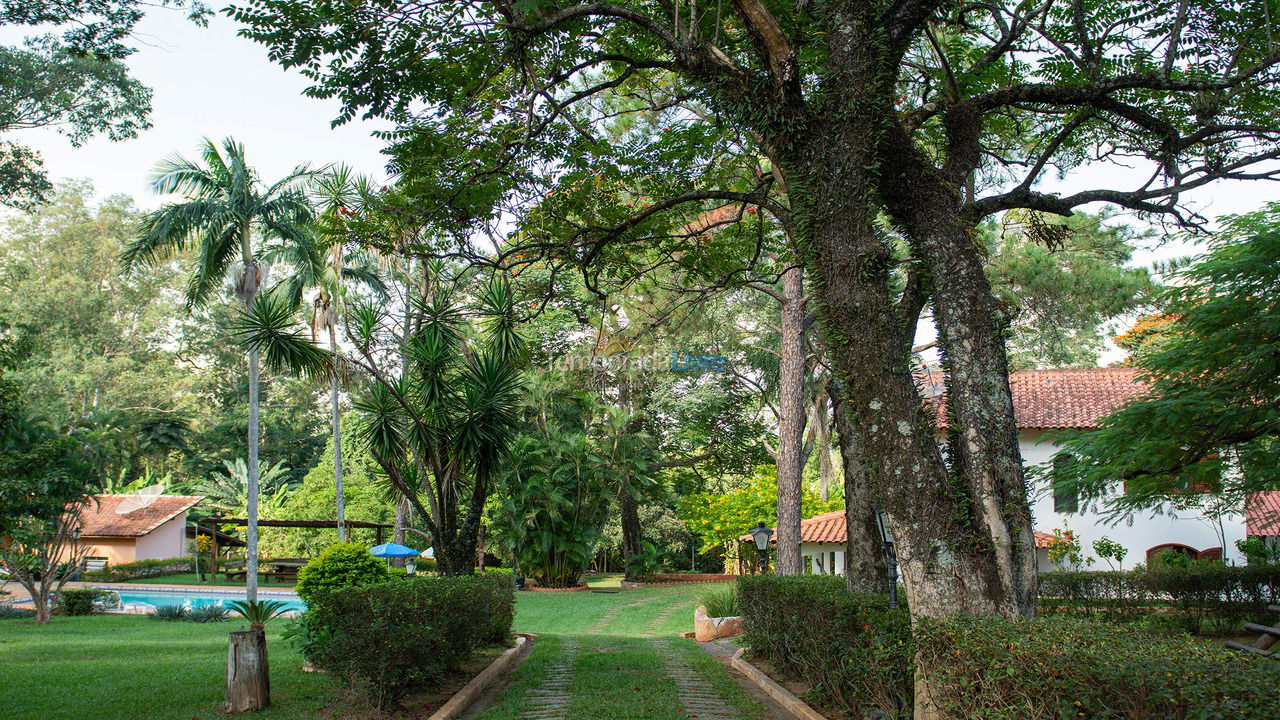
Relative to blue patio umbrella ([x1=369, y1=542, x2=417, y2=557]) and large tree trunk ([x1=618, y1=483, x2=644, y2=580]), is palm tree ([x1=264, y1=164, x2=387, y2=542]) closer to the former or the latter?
blue patio umbrella ([x1=369, y1=542, x2=417, y2=557])

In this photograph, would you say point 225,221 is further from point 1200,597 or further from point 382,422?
point 1200,597

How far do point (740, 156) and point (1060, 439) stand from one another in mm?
6413

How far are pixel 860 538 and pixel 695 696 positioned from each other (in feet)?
7.84

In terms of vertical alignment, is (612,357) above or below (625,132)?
below

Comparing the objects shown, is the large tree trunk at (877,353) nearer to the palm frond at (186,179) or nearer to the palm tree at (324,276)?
the palm tree at (324,276)

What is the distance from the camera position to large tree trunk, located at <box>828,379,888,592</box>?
7763 mm

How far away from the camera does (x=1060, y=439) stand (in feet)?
40.1

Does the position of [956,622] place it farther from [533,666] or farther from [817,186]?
[533,666]

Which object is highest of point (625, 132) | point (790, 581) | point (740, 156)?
point (625, 132)

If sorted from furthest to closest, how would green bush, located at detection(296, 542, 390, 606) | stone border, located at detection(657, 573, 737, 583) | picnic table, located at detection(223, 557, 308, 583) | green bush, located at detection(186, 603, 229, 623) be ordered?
stone border, located at detection(657, 573, 737, 583) → picnic table, located at detection(223, 557, 308, 583) → green bush, located at detection(186, 603, 229, 623) → green bush, located at detection(296, 542, 390, 606)

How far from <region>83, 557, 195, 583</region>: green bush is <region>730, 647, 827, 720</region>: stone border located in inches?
1145

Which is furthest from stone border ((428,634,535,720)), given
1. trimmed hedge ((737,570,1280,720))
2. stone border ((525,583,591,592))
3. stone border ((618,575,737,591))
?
stone border ((618,575,737,591))

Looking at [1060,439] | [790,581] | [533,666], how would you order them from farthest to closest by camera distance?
[1060,439], [533,666], [790,581]

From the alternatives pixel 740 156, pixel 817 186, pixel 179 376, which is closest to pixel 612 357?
pixel 740 156
